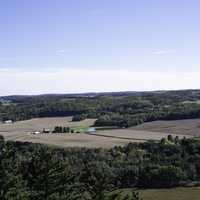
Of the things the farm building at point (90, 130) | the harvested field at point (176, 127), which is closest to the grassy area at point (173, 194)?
the harvested field at point (176, 127)

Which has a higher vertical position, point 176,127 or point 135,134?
point 176,127

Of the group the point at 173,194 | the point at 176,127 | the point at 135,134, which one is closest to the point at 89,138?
the point at 135,134

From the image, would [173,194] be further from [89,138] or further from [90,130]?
[90,130]

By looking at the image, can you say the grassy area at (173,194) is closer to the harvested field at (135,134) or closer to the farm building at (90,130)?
the harvested field at (135,134)

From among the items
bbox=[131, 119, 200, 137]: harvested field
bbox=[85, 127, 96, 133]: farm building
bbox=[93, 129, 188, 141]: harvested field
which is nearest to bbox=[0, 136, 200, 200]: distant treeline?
bbox=[93, 129, 188, 141]: harvested field

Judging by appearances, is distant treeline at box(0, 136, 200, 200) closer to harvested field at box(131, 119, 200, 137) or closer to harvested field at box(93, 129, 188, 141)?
harvested field at box(93, 129, 188, 141)

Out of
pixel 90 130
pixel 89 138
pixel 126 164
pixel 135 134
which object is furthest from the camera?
pixel 90 130
